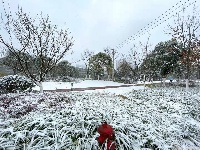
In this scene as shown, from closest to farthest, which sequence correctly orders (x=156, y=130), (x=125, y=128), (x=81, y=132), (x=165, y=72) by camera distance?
(x=81, y=132), (x=125, y=128), (x=156, y=130), (x=165, y=72)

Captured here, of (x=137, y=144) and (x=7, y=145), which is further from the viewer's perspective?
(x=137, y=144)

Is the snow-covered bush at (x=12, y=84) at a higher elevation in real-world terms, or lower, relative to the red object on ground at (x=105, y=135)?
higher

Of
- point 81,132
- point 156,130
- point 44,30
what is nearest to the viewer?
point 81,132

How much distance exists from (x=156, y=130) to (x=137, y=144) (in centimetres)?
128

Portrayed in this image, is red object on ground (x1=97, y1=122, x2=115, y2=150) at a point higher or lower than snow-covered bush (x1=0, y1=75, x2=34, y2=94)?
lower

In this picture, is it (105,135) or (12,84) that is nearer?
(105,135)

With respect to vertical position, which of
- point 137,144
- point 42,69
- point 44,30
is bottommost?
point 137,144

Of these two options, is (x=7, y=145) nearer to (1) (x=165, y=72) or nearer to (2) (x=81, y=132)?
(2) (x=81, y=132)

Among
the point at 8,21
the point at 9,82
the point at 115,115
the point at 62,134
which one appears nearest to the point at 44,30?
the point at 8,21

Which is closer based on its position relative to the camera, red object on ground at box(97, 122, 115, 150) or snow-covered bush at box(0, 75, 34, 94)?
red object on ground at box(97, 122, 115, 150)

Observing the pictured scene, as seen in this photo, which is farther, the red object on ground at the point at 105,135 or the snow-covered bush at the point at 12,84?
the snow-covered bush at the point at 12,84

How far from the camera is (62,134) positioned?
4145 millimetres

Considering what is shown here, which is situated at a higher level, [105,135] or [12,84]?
[12,84]

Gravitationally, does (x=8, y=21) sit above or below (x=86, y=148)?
above
